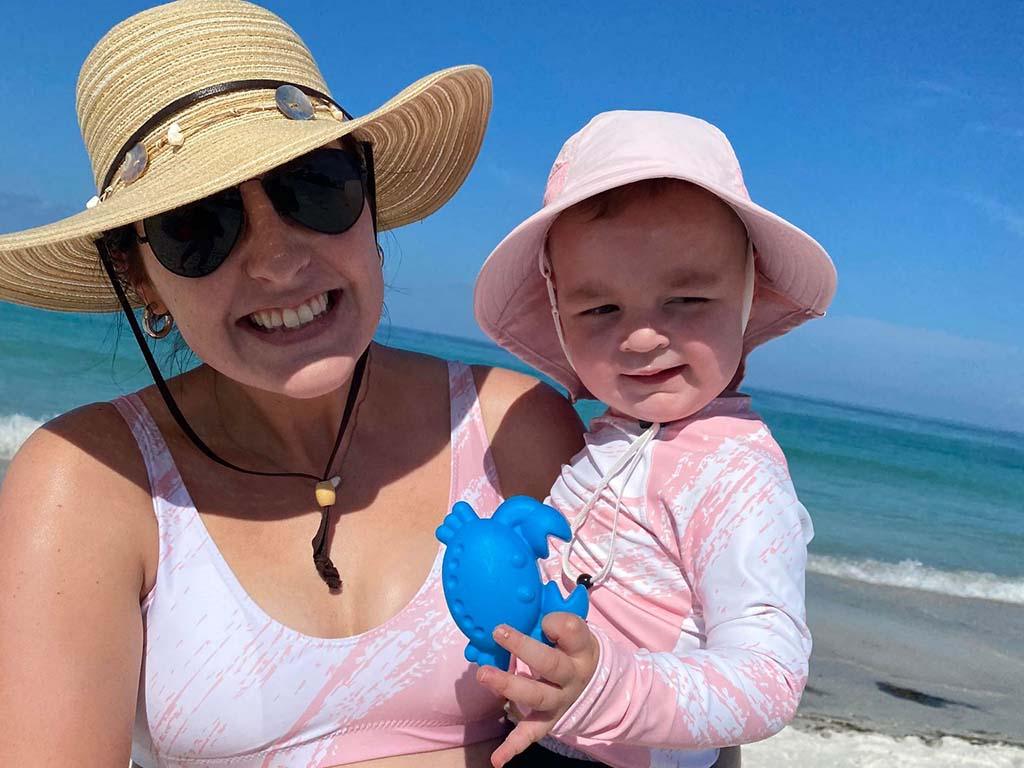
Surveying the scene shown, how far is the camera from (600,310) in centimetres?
208

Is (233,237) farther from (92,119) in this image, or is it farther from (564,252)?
(564,252)

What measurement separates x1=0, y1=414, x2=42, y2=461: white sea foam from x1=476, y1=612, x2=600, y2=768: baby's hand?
35.0 ft

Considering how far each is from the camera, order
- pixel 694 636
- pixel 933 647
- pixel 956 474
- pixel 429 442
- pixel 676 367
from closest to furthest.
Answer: pixel 694 636, pixel 676 367, pixel 429 442, pixel 933 647, pixel 956 474

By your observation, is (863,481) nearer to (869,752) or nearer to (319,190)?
(869,752)

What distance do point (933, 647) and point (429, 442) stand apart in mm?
6184

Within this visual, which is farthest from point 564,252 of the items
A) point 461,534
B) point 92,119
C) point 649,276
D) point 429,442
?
point 92,119

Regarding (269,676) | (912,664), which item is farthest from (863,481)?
(269,676)

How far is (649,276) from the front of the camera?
6.43 feet

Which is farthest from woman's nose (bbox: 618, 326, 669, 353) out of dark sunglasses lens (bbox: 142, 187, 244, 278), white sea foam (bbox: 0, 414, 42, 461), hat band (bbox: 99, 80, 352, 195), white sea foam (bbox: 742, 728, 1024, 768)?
white sea foam (bbox: 0, 414, 42, 461)

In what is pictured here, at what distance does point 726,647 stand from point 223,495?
1.18 metres

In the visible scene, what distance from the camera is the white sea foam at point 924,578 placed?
380 inches

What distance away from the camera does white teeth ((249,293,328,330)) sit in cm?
198

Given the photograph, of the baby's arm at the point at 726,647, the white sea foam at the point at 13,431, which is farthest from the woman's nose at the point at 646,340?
the white sea foam at the point at 13,431

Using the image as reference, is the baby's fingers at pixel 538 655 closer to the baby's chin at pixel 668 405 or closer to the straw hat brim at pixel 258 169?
the baby's chin at pixel 668 405
